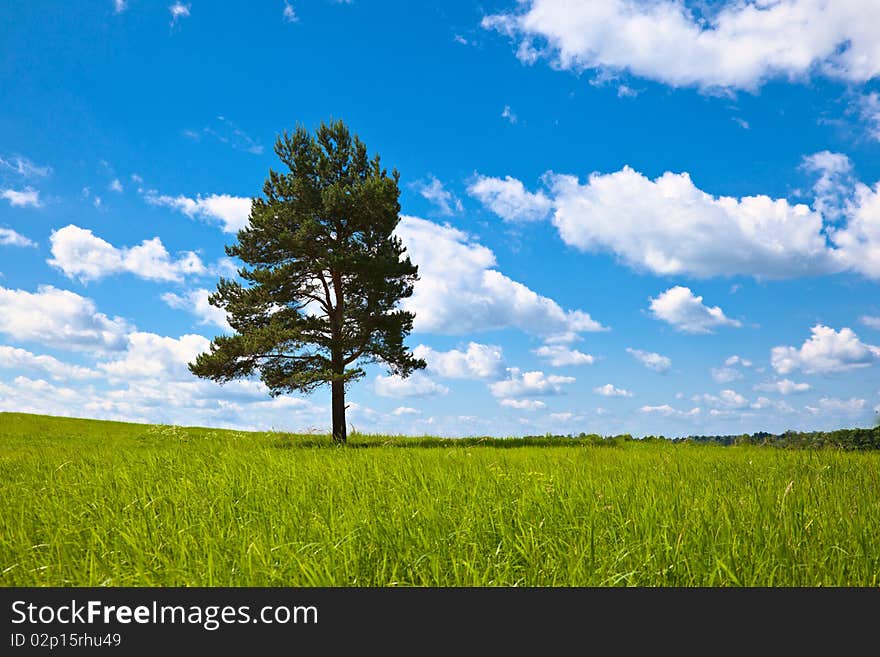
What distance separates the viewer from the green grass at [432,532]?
3.92 m

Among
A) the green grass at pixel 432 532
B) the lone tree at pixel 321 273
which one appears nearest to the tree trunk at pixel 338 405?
the lone tree at pixel 321 273

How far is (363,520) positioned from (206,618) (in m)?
1.75

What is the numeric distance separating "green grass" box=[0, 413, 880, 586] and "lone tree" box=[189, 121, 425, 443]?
16003 millimetres

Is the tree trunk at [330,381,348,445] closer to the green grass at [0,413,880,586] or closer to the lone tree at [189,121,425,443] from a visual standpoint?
the lone tree at [189,121,425,443]

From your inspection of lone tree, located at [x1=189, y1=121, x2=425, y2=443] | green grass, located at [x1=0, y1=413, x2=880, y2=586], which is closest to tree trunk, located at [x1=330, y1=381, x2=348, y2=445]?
lone tree, located at [x1=189, y1=121, x2=425, y2=443]

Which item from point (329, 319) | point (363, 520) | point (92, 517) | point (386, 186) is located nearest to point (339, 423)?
point (329, 319)

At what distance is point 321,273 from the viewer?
2527cm

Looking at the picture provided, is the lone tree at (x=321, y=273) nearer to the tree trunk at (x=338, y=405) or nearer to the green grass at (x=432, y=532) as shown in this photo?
the tree trunk at (x=338, y=405)

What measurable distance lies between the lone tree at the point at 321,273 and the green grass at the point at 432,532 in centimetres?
1600

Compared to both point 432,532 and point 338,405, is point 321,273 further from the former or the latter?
point 432,532

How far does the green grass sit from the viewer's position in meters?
3.92

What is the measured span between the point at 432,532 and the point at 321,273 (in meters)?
21.5

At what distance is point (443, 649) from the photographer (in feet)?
9.64

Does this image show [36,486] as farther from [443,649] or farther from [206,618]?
[443,649]
